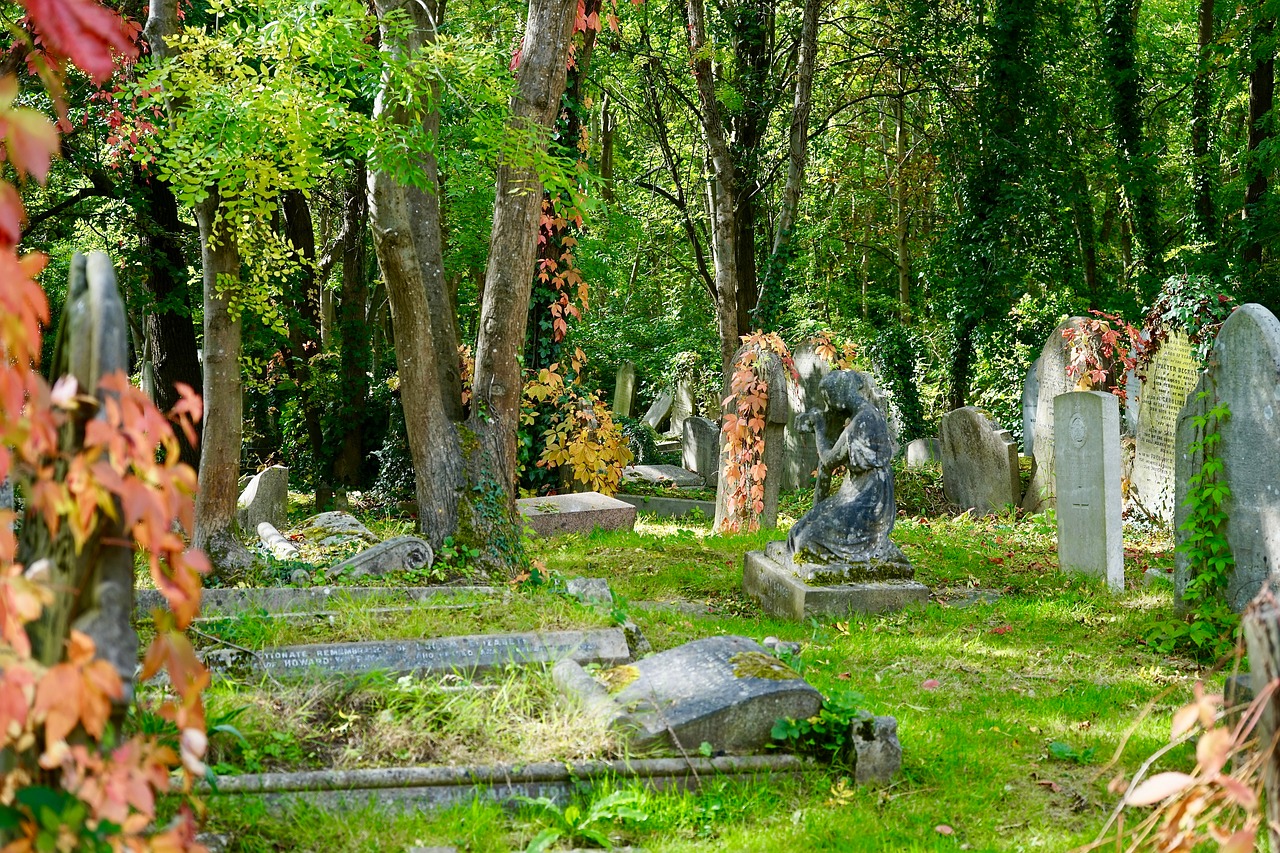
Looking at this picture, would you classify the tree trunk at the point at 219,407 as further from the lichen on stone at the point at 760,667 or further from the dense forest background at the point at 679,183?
the lichen on stone at the point at 760,667

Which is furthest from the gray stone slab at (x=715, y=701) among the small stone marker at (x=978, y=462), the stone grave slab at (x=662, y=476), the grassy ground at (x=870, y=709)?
the stone grave slab at (x=662, y=476)

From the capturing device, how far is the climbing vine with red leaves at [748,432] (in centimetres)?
1108

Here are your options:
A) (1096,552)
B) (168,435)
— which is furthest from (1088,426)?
(168,435)

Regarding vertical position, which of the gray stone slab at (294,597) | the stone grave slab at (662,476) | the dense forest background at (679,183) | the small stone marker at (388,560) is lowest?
the gray stone slab at (294,597)

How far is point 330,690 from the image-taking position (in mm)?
4574

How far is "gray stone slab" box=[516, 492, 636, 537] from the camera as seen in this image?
35.4 feet

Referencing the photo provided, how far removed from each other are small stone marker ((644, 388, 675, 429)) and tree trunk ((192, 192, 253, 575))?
15.2 metres

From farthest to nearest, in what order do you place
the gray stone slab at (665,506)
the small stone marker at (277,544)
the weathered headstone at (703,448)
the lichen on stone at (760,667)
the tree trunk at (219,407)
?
1. the weathered headstone at (703,448)
2. the gray stone slab at (665,506)
3. the small stone marker at (277,544)
4. the tree trunk at (219,407)
5. the lichen on stone at (760,667)

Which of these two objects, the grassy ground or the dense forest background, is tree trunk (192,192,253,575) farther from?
the grassy ground

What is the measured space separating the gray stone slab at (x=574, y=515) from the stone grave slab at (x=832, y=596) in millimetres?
3206

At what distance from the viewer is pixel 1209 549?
640cm

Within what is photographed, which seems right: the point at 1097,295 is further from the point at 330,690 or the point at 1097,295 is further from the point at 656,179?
the point at 330,690

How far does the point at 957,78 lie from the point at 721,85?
5543 mm

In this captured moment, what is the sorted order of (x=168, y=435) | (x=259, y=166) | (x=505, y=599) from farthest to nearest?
(x=259, y=166), (x=505, y=599), (x=168, y=435)
